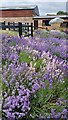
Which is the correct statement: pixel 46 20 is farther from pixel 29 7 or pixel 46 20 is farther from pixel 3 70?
pixel 3 70

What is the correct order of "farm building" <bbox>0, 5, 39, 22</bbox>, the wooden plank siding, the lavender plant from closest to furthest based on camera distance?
the lavender plant
"farm building" <bbox>0, 5, 39, 22</bbox>
the wooden plank siding

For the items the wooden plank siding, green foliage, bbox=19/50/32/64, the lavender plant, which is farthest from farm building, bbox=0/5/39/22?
the lavender plant

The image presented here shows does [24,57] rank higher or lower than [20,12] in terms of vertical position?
higher

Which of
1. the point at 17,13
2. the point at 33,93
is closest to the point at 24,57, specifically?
the point at 33,93

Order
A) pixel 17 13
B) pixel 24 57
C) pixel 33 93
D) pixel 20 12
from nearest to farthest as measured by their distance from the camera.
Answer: pixel 33 93 < pixel 24 57 < pixel 17 13 < pixel 20 12

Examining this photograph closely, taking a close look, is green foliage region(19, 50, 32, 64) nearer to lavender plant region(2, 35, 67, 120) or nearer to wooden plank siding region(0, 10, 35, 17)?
lavender plant region(2, 35, 67, 120)

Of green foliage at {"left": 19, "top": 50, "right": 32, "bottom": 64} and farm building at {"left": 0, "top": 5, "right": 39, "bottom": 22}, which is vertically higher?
green foliage at {"left": 19, "top": 50, "right": 32, "bottom": 64}

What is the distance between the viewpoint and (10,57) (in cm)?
314

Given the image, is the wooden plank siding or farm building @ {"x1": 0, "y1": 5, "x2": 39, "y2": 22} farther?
the wooden plank siding

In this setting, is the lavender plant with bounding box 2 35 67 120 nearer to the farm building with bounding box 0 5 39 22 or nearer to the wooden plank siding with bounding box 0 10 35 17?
the farm building with bounding box 0 5 39 22

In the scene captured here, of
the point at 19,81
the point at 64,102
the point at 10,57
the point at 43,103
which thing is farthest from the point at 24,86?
the point at 10,57

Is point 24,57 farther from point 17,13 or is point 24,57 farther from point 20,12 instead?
point 20,12

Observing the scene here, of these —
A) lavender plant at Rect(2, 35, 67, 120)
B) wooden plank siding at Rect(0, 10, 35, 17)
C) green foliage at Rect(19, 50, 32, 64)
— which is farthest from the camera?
wooden plank siding at Rect(0, 10, 35, 17)

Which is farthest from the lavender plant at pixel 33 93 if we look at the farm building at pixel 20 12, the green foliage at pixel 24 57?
the farm building at pixel 20 12
